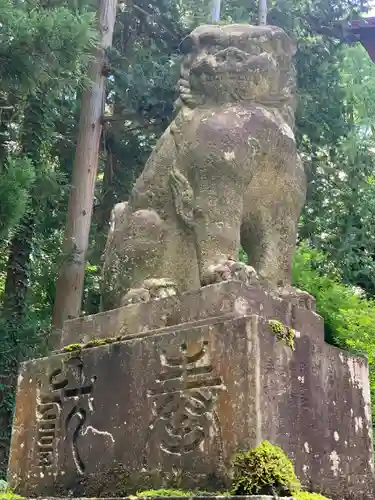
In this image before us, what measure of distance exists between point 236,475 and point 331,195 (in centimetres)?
879

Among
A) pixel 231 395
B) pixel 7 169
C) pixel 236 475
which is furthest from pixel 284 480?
pixel 7 169

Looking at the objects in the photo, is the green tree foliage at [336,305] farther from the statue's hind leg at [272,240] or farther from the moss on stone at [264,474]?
the moss on stone at [264,474]

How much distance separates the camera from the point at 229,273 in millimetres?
3193

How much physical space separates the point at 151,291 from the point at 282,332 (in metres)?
0.80

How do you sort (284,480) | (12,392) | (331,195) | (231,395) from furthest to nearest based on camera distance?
(331,195), (12,392), (231,395), (284,480)

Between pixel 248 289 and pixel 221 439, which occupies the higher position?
pixel 248 289

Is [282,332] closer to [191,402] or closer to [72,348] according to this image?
[191,402]

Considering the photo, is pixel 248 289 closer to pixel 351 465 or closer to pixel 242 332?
pixel 242 332

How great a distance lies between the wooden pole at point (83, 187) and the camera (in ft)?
27.9

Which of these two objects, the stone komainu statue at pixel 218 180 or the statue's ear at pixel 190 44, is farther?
A: the statue's ear at pixel 190 44

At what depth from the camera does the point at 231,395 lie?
2824 millimetres

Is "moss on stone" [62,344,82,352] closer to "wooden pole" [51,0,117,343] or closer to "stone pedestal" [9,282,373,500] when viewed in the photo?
"stone pedestal" [9,282,373,500]

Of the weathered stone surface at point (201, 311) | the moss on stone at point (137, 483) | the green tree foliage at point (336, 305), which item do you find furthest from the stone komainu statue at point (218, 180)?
the green tree foliage at point (336, 305)

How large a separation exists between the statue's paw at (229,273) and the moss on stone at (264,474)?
804mm
